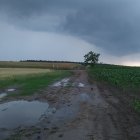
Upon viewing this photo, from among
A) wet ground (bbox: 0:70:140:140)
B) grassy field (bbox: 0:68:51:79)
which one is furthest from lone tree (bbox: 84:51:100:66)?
wet ground (bbox: 0:70:140:140)

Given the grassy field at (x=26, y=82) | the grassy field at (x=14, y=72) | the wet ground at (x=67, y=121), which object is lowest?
the grassy field at (x=14, y=72)

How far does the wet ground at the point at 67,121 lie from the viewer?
12.5 metres

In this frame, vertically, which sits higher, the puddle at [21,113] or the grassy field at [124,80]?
the puddle at [21,113]

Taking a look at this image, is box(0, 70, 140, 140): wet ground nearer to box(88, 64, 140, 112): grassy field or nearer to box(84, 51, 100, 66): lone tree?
box(88, 64, 140, 112): grassy field

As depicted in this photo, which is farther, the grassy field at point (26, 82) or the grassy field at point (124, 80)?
the grassy field at point (124, 80)

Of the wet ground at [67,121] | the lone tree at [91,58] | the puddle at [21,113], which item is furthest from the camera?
the lone tree at [91,58]

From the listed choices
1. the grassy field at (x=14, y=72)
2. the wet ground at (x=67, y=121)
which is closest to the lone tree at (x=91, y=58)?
the grassy field at (x=14, y=72)

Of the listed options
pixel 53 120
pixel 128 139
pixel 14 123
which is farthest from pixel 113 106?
pixel 128 139

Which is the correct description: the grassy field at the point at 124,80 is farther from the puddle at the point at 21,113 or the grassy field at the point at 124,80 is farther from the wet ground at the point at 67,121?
the puddle at the point at 21,113

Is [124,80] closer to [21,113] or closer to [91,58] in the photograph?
[21,113]

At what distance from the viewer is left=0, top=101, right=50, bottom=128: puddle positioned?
15.1 m

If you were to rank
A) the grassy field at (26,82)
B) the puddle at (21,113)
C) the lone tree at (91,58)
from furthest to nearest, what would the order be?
the lone tree at (91,58) < the grassy field at (26,82) < the puddle at (21,113)

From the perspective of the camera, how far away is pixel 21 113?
58.3 ft

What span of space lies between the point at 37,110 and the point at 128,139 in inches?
300
